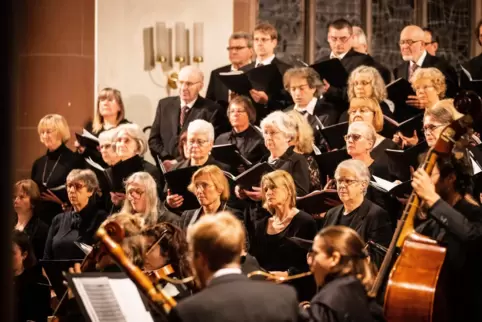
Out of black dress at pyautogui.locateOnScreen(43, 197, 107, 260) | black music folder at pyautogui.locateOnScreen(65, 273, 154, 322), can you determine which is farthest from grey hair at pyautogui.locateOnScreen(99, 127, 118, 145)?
black music folder at pyautogui.locateOnScreen(65, 273, 154, 322)

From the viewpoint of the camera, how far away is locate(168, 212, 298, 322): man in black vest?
2131 mm

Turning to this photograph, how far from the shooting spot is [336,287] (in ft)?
8.96

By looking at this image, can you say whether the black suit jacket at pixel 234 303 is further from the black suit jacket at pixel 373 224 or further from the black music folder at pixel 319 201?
the black music folder at pixel 319 201

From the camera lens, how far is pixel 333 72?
6.20 m

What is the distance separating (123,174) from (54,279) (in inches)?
69.2

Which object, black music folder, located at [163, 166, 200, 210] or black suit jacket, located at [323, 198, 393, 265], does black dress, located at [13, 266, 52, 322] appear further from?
black suit jacket, located at [323, 198, 393, 265]

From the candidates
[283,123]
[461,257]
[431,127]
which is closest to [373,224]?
[431,127]

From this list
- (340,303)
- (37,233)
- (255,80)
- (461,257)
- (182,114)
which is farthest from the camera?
(182,114)

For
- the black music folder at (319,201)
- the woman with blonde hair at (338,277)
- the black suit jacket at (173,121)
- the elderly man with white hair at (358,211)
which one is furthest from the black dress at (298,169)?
the woman with blonde hair at (338,277)

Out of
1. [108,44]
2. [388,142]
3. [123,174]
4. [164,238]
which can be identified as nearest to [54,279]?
[164,238]

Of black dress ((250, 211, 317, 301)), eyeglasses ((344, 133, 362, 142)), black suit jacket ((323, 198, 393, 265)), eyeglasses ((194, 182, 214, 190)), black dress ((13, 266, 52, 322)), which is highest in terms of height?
eyeglasses ((344, 133, 362, 142))

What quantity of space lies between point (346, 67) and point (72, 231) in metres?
2.63

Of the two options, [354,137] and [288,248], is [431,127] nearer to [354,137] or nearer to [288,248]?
[354,137]

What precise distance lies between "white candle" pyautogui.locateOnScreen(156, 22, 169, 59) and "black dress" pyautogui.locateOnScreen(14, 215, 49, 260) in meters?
2.64
